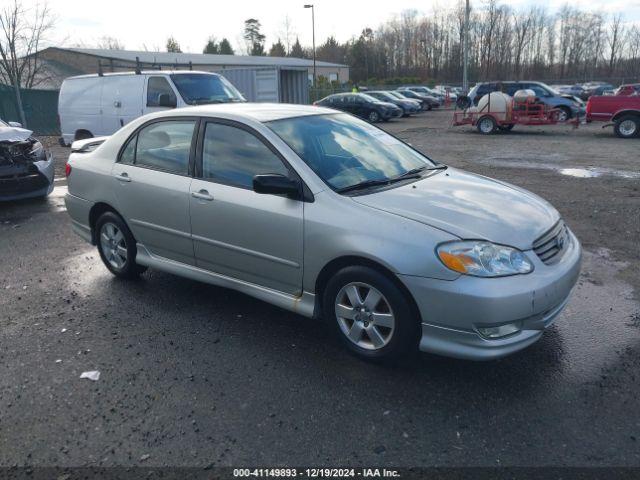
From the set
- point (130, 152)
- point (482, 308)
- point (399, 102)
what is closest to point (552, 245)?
point (482, 308)

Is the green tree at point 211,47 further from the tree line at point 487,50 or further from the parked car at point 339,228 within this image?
the parked car at point 339,228

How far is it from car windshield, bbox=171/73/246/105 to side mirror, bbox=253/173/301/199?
7.41 metres

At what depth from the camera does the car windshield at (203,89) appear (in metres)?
10.5

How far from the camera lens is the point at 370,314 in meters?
3.44

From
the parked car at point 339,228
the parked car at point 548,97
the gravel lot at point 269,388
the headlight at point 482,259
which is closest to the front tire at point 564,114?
the parked car at point 548,97

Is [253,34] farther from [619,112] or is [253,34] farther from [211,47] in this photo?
[619,112]

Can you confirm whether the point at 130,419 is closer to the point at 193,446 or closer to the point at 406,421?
the point at 193,446

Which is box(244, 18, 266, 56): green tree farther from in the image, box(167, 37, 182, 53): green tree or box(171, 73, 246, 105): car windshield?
box(171, 73, 246, 105): car windshield

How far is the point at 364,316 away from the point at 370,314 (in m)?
0.05

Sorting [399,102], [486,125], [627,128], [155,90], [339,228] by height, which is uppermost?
[155,90]

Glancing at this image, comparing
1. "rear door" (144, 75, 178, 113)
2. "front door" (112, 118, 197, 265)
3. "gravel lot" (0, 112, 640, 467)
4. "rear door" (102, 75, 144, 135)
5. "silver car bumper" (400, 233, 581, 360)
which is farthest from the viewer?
"rear door" (102, 75, 144, 135)

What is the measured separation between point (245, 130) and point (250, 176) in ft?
1.23

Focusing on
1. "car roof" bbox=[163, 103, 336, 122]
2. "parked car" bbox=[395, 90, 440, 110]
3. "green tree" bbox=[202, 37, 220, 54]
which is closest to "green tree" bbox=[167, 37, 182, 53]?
"green tree" bbox=[202, 37, 220, 54]

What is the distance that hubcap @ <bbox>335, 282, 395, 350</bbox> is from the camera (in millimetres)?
3381
